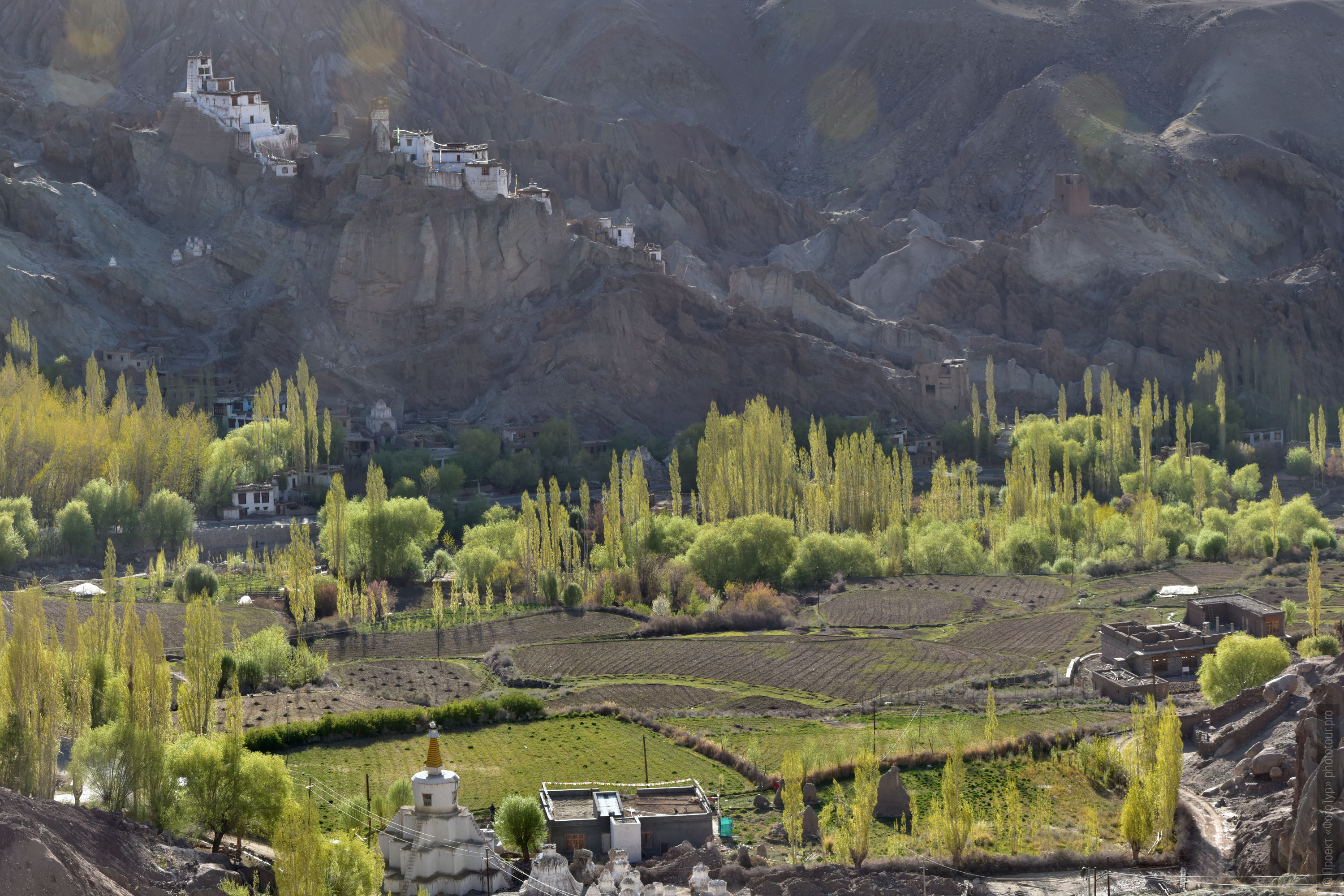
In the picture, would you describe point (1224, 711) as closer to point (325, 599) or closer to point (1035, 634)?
point (1035, 634)

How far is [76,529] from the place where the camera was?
71.0 meters

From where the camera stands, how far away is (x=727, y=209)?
12600 centimetres

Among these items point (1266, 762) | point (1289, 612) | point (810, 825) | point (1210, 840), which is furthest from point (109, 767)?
point (1289, 612)

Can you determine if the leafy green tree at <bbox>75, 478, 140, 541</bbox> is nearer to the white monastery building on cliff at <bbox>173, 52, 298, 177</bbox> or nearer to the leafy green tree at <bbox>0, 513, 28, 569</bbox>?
the leafy green tree at <bbox>0, 513, 28, 569</bbox>

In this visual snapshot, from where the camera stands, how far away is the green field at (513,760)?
40.8 metres

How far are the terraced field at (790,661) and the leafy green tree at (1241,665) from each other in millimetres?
7840

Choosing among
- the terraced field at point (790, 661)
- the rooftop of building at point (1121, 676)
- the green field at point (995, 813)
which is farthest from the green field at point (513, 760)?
the rooftop of building at point (1121, 676)

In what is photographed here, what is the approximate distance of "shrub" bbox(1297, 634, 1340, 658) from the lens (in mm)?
48219

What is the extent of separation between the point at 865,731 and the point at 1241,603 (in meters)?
17.7

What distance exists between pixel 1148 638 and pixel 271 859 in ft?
97.5

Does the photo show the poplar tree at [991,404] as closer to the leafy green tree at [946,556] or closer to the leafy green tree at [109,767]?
the leafy green tree at [946,556]

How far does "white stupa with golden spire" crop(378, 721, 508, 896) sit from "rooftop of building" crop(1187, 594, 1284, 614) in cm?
3325

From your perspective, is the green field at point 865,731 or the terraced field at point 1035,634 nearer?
the green field at point 865,731

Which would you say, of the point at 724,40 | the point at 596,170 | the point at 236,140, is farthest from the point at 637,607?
the point at 724,40
